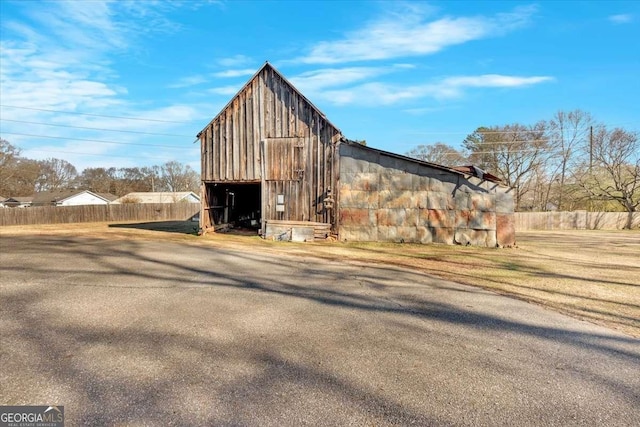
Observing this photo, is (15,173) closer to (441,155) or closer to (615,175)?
(441,155)

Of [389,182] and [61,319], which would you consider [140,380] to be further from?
[389,182]

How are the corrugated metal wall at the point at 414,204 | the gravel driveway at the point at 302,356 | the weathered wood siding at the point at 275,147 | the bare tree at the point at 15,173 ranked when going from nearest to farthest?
1. the gravel driveway at the point at 302,356
2. the corrugated metal wall at the point at 414,204
3. the weathered wood siding at the point at 275,147
4. the bare tree at the point at 15,173

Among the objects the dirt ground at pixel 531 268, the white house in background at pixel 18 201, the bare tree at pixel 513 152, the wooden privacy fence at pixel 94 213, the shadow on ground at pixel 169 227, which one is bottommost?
the dirt ground at pixel 531 268

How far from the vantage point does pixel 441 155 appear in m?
47.8

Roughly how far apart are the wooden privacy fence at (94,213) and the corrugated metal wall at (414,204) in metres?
25.9

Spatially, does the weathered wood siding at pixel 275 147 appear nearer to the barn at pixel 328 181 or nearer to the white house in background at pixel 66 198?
the barn at pixel 328 181

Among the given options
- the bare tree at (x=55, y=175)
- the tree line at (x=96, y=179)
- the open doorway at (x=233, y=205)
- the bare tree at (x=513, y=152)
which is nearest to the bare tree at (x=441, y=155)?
the bare tree at (x=513, y=152)

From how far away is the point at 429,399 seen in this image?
10.3ft

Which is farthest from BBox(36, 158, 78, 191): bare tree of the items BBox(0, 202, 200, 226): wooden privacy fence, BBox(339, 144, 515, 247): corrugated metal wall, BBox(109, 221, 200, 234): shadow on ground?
BBox(339, 144, 515, 247): corrugated metal wall

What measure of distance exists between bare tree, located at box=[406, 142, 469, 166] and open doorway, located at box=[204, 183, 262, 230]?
29433 millimetres

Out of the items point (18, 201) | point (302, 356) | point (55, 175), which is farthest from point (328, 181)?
point (55, 175)

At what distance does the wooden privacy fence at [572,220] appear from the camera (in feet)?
108

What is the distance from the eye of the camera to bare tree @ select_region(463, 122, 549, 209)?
40031 mm

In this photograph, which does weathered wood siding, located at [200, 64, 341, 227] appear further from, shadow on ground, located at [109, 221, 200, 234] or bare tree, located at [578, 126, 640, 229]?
bare tree, located at [578, 126, 640, 229]
